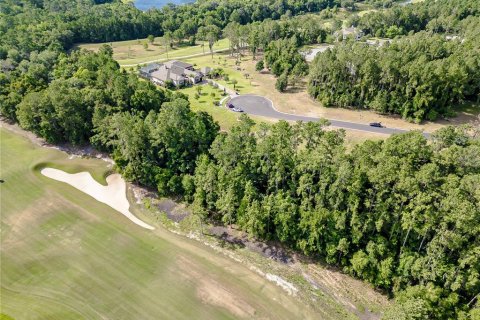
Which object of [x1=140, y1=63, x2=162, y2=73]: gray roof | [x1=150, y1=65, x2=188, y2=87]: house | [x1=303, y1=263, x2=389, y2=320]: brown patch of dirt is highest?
[x1=140, y1=63, x2=162, y2=73]: gray roof

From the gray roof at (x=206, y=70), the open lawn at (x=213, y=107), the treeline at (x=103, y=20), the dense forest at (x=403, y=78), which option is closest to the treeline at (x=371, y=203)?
the open lawn at (x=213, y=107)

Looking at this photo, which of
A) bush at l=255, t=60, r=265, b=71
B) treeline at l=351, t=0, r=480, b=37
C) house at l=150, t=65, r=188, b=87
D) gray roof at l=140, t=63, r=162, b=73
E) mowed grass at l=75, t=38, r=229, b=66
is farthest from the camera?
treeline at l=351, t=0, r=480, b=37

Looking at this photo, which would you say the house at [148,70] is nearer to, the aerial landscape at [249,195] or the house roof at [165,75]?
the house roof at [165,75]

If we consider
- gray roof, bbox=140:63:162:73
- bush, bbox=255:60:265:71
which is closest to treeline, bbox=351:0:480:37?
bush, bbox=255:60:265:71

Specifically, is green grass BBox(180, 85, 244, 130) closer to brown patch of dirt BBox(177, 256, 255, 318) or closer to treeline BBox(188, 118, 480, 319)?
treeline BBox(188, 118, 480, 319)

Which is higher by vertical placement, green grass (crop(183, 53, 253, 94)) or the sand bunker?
green grass (crop(183, 53, 253, 94))

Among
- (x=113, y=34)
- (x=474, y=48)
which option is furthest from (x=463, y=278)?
(x=113, y=34)

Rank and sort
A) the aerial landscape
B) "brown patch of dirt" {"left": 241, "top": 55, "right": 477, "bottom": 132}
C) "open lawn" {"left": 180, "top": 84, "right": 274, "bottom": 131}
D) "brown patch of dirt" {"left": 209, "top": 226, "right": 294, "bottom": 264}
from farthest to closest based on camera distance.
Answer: "open lawn" {"left": 180, "top": 84, "right": 274, "bottom": 131} → "brown patch of dirt" {"left": 241, "top": 55, "right": 477, "bottom": 132} → "brown patch of dirt" {"left": 209, "top": 226, "right": 294, "bottom": 264} → the aerial landscape
